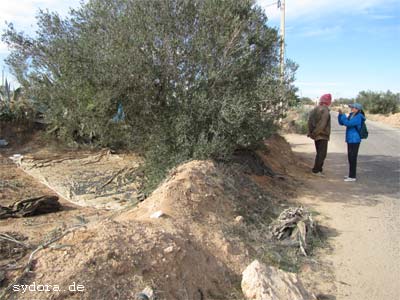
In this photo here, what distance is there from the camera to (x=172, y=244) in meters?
3.63

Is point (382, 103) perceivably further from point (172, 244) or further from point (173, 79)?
point (172, 244)

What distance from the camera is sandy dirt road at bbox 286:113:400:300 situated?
398 cm

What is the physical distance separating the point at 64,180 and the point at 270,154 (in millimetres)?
5420

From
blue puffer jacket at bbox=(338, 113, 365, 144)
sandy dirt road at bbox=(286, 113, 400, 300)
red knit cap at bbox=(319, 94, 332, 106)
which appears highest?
red knit cap at bbox=(319, 94, 332, 106)

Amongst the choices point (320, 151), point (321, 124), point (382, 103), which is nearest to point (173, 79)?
point (321, 124)

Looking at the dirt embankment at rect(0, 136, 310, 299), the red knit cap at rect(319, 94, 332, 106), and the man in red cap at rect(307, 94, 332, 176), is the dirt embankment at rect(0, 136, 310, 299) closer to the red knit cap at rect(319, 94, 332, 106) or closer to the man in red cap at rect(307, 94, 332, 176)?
the man in red cap at rect(307, 94, 332, 176)

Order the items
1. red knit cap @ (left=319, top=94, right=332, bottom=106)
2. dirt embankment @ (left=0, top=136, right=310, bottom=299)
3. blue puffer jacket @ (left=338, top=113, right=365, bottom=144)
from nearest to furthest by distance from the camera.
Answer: dirt embankment @ (left=0, top=136, right=310, bottom=299), blue puffer jacket @ (left=338, top=113, right=365, bottom=144), red knit cap @ (left=319, top=94, right=332, bottom=106)

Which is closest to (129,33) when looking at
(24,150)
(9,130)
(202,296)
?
(202,296)

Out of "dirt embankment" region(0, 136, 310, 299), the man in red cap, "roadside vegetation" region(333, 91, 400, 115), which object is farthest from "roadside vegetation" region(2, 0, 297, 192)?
"roadside vegetation" region(333, 91, 400, 115)

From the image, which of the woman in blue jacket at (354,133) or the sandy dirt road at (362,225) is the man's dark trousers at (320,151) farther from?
the woman in blue jacket at (354,133)

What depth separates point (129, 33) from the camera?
6637 millimetres

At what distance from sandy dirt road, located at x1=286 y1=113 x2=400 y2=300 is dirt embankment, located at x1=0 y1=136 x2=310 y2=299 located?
87cm

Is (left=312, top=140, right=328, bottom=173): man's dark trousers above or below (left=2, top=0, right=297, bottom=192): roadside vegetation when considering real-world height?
below

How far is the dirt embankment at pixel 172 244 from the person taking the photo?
2.90 metres
